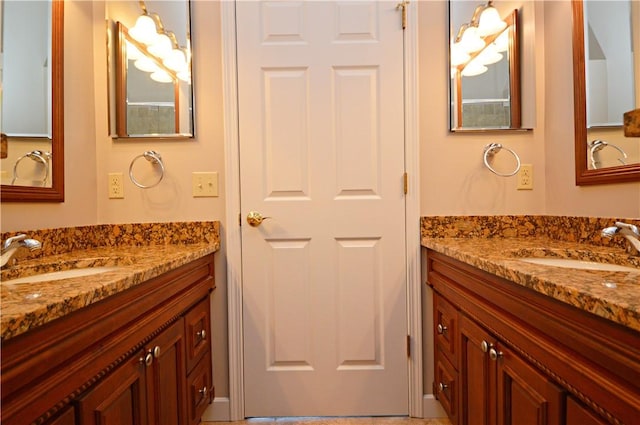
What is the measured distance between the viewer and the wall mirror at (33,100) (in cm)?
117

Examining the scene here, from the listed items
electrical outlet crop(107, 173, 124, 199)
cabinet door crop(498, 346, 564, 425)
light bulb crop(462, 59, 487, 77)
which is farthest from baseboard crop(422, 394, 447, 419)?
electrical outlet crop(107, 173, 124, 199)

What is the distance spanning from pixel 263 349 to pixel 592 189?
161 centimetres

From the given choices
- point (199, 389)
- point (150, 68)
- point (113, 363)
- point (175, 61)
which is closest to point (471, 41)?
point (175, 61)

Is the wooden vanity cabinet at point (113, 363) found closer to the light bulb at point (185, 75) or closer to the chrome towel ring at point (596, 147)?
the light bulb at point (185, 75)

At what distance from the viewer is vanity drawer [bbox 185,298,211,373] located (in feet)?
4.48

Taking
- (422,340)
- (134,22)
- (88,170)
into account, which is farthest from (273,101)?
(422,340)

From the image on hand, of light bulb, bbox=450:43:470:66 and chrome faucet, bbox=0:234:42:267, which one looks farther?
light bulb, bbox=450:43:470:66

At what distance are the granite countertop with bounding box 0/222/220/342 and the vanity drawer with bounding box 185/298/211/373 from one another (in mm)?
246

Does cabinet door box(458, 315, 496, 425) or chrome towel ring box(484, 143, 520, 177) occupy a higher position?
chrome towel ring box(484, 143, 520, 177)

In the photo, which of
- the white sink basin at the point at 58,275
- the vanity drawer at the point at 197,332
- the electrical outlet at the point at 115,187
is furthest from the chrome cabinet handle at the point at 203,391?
the electrical outlet at the point at 115,187

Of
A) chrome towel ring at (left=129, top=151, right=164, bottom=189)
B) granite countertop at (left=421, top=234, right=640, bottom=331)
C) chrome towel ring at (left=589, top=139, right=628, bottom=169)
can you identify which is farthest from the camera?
chrome towel ring at (left=129, top=151, right=164, bottom=189)

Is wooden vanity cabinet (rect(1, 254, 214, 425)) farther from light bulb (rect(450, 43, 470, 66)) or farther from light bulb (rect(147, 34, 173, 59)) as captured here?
light bulb (rect(450, 43, 470, 66))

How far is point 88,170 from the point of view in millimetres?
1611

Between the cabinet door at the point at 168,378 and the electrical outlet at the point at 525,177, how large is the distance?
5.45 ft
